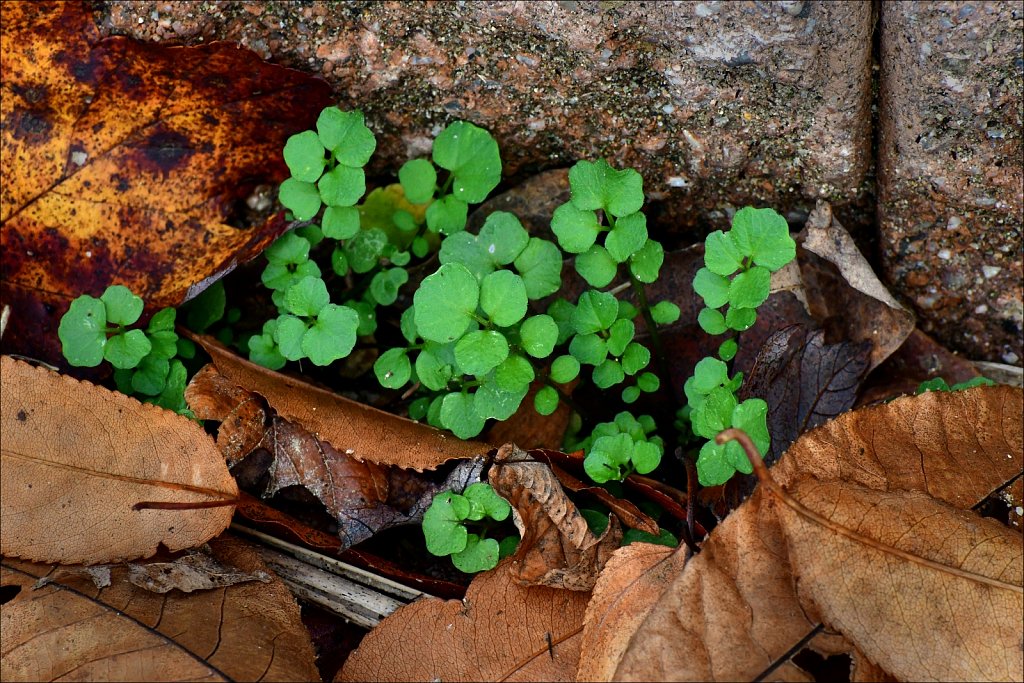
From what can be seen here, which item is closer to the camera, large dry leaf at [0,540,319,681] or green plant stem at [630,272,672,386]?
large dry leaf at [0,540,319,681]

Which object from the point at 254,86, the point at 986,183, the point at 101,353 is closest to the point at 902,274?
the point at 986,183

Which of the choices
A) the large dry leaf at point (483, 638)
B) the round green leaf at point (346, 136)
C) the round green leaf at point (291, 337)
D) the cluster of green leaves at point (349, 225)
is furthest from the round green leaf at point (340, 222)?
the large dry leaf at point (483, 638)

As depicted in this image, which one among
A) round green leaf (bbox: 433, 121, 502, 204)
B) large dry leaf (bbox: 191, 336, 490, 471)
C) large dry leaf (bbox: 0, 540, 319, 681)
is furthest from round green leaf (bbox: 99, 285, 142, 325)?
round green leaf (bbox: 433, 121, 502, 204)

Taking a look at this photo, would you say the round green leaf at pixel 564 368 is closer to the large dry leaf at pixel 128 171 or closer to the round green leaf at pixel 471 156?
the round green leaf at pixel 471 156

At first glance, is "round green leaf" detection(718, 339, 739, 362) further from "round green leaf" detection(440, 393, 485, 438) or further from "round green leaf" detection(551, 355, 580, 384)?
"round green leaf" detection(440, 393, 485, 438)

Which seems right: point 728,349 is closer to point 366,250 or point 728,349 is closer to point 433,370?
point 433,370
